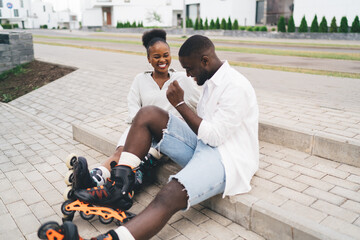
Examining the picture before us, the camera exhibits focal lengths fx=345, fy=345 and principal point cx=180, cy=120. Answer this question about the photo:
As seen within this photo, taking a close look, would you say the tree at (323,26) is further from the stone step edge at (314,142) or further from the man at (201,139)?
the man at (201,139)

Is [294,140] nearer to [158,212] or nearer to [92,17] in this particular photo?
[158,212]

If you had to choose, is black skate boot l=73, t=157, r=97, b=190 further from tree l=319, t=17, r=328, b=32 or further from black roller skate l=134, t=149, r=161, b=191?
tree l=319, t=17, r=328, b=32

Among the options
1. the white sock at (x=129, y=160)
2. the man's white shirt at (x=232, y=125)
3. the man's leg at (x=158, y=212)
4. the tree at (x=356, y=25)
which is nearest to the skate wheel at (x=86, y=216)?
the white sock at (x=129, y=160)

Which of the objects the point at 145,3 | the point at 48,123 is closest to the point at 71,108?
the point at 48,123

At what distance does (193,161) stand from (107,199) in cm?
79

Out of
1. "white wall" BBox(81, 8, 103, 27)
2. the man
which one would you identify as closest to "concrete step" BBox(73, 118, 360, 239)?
the man

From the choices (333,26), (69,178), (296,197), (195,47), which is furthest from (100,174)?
(333,26)

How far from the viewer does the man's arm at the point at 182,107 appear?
277cm

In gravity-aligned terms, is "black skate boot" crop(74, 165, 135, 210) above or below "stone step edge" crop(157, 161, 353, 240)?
above

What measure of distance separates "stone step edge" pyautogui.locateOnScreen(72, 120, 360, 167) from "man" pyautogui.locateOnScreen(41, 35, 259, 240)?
125 centimetres

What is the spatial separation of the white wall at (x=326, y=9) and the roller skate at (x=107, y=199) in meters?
27.7

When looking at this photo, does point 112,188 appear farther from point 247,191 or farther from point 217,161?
point 247,191

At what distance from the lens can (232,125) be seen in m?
2.74

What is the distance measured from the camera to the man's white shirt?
2.73 m
